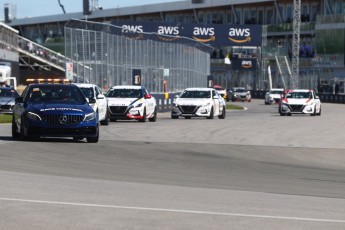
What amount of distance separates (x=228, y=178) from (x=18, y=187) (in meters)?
4.27

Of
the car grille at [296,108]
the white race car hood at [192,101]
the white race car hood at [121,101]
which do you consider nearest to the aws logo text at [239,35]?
the car grille at [296,108]

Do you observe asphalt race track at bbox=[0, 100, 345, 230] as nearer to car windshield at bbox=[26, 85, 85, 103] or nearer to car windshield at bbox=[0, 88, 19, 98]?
car windshield at bbox=[26, 85, 85, 103]

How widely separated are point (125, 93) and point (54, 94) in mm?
13460

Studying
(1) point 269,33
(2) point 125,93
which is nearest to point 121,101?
(2) point 125,93

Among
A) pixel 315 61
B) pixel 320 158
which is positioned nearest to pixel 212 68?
pixel 315 61

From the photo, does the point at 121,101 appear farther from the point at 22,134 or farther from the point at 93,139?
the point at 22,134

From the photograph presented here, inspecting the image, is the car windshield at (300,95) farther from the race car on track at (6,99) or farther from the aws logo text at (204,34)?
the aws logo text at (204,34)

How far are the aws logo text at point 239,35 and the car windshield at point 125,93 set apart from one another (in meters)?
57.8

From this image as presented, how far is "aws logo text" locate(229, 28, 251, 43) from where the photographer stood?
9300 cm

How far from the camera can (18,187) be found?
12352mm

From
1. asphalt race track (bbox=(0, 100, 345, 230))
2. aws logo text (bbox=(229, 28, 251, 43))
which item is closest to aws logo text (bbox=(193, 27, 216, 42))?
aws logo text (bbox=(229, 28, 251, 43))

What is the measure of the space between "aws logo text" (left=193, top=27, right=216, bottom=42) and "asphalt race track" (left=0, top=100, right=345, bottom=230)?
64.9m

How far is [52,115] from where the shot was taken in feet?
69.7

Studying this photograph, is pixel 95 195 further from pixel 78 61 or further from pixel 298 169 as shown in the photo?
pixel 78 61
